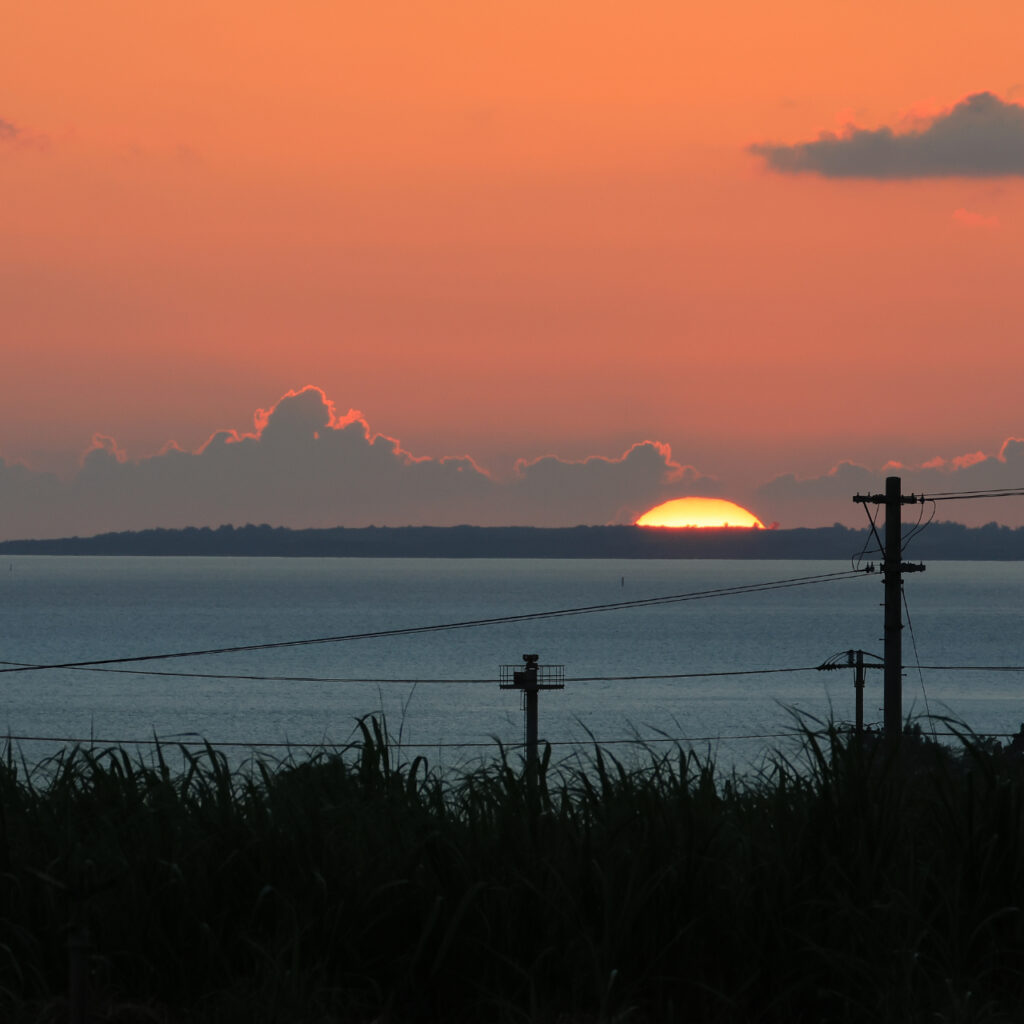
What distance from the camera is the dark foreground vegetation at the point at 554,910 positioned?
6230mm

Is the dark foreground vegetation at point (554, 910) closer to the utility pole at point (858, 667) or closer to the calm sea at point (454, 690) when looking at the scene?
the utility pole at point (858, 667)

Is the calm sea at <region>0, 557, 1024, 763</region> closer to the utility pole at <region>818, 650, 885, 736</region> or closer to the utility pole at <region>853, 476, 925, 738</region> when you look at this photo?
the utility pole at <region>818, 650, 885, 736</region>

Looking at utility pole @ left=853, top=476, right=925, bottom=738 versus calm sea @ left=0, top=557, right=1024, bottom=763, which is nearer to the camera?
utility pole @ left=853, top=476, right=925, bottom=738

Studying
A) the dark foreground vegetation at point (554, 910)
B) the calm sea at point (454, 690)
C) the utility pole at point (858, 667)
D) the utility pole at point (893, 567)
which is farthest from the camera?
the calm sea at point (454, 690)

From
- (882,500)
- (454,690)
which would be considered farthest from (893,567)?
(454,690)

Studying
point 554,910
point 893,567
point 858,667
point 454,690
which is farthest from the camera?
point 454,690

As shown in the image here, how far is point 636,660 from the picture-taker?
6378 inches

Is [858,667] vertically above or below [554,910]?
below

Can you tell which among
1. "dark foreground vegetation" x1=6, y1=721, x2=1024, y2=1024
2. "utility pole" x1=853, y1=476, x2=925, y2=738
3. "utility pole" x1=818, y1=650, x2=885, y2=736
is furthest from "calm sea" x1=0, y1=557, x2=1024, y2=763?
"dark foreground vegetation" x1=6, y1=721, x2=1024, y2=1024

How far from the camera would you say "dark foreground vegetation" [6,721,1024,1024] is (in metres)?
6.23

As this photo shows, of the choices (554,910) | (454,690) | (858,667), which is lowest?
(454,690)

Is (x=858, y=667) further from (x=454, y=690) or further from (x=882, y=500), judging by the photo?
(x=454, y=690)

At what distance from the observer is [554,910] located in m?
6.39

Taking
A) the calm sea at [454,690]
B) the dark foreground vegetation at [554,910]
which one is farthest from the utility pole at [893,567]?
the calm sea at [454,690]
